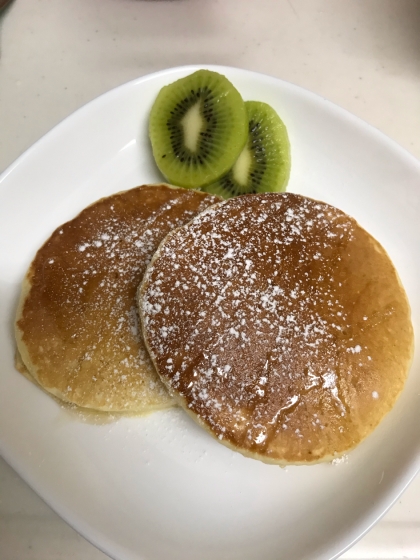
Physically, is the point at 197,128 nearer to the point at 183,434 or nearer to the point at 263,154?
the point at 263,154

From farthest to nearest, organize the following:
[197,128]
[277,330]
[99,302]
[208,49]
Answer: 1. [208,49]
2. [197,128]
3. [99,302]
4. [277,330]

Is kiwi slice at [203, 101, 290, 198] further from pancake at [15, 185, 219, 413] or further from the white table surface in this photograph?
the white table surface

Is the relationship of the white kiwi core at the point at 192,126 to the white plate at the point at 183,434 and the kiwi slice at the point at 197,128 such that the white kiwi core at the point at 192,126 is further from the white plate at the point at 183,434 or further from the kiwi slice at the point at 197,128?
the white plate at the point at 183,434

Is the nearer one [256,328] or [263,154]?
A: [256,328]

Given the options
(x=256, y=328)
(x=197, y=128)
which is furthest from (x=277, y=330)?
(x=197, y=128)

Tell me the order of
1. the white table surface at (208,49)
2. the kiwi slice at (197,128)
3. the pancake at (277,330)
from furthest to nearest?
1. the white table surface at (208,49)
2. the kiwi slice at (197,128)
3. the pancake at (277,330)

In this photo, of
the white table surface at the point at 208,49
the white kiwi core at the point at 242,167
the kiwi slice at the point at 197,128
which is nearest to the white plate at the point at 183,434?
the kiwi slice at the point at 197,128

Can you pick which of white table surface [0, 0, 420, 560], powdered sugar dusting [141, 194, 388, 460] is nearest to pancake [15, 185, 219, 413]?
powdered sugar dusting [141, 194, 388, 460]

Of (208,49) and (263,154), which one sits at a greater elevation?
(208,49)
